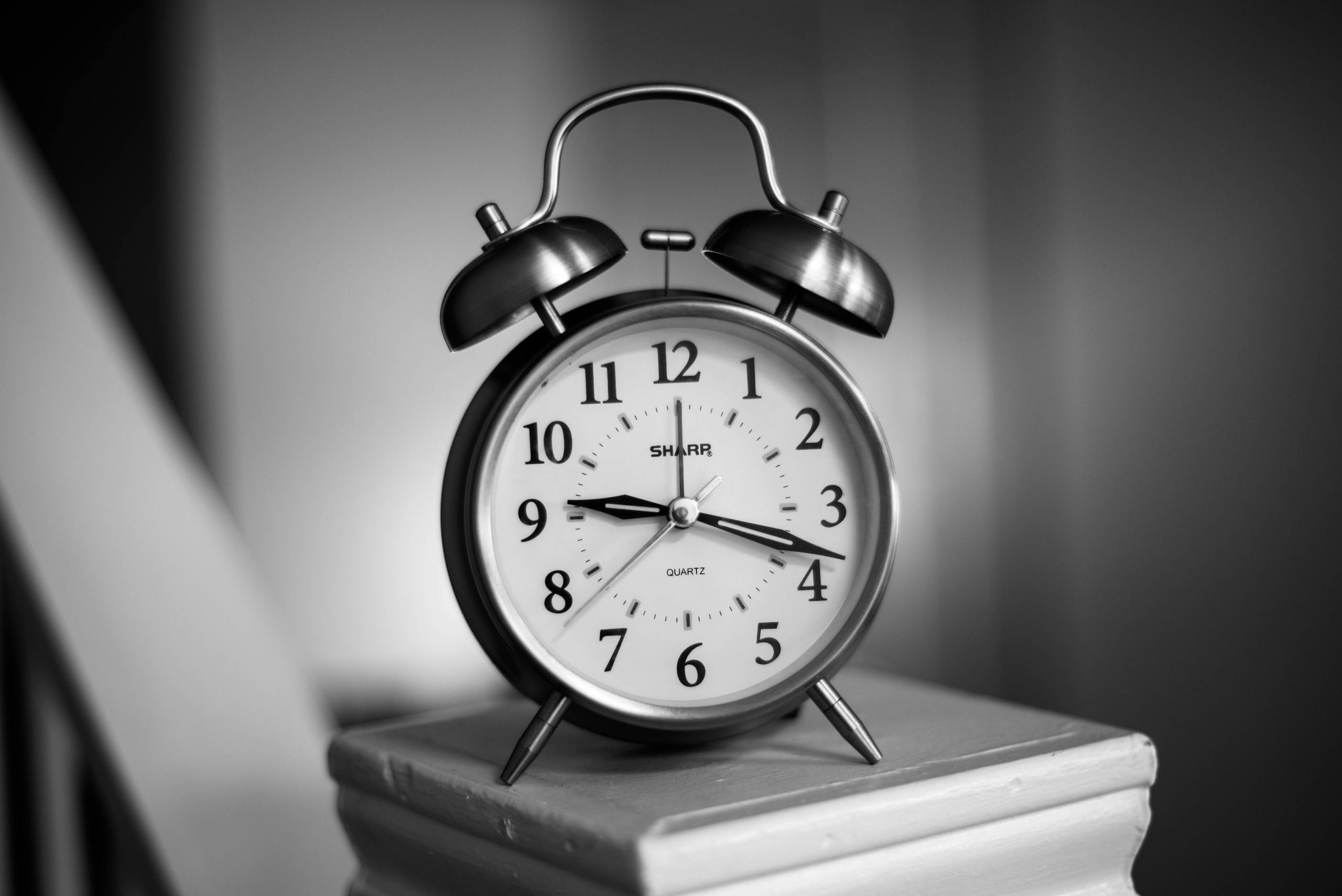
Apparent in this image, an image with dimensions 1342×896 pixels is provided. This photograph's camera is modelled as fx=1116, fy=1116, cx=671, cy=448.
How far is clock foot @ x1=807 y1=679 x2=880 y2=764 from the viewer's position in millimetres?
625

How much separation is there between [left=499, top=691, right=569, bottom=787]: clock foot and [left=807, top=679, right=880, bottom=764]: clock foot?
0.47ft

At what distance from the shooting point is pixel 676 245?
2.27 feet

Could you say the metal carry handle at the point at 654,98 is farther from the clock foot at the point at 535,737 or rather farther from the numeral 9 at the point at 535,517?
the clock foot at the point at 535,737

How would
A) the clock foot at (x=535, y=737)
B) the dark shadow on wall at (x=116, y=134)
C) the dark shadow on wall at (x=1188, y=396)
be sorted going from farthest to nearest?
the dark shadow on wall at (x=116, y=134), the dark shadow on wall at (x=1188, y=396), the clock foot at (x=535, y=737)

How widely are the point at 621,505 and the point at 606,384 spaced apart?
0.23 feet

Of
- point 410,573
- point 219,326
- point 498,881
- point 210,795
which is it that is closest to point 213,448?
point 219,326

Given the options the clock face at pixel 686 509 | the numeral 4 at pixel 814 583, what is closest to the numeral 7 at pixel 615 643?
the clock face at pixel 686 509

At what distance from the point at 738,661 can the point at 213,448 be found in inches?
90.2

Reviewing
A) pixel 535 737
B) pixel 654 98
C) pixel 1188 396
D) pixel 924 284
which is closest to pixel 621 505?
pixel 535 737

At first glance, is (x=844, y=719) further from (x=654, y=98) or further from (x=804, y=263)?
(x=654, y=98)

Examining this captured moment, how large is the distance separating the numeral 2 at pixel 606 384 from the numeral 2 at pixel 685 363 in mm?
25

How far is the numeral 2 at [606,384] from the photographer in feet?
2.09

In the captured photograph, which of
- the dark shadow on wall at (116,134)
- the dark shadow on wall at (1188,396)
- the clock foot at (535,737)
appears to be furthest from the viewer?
the dark shadow on wall at (116,134)

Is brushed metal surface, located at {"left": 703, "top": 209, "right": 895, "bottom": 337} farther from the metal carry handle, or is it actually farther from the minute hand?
the minute hand
